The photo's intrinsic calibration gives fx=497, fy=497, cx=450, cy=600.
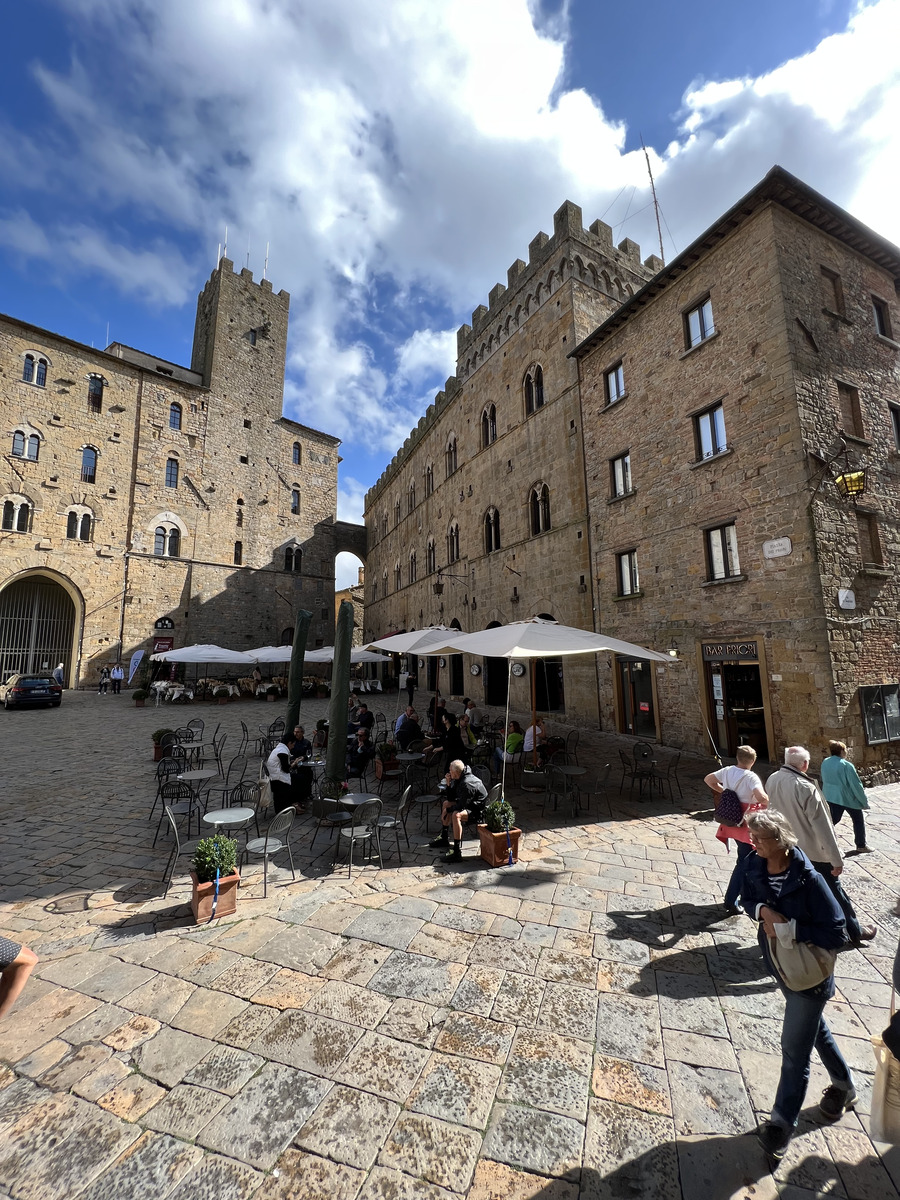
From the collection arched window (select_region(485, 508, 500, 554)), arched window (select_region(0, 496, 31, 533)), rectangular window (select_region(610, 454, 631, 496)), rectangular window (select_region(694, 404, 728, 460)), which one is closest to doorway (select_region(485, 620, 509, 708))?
arched window (select_region(485, 508, 500, 554))

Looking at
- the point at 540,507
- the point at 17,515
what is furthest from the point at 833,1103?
the point at 17,515

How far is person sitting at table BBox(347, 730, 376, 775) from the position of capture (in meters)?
8.73

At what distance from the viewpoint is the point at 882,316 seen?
11758 mm

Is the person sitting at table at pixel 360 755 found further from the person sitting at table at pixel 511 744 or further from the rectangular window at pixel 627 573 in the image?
the rectangular window at pixel 627 573

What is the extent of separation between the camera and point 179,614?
29.6 metres

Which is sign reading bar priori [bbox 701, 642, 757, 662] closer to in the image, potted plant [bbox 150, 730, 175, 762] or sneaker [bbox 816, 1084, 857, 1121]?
sneaker [bbox 816, 1084, 857, 1121]

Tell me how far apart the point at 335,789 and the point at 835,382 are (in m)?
12.4

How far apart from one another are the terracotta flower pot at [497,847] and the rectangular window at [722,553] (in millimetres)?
7759

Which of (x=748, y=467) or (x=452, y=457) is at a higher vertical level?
(x=452, y=457)

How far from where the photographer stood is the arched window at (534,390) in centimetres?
1819

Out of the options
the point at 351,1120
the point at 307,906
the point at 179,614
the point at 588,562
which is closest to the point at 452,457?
the point at 588,562

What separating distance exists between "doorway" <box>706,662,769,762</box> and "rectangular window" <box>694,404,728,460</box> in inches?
188

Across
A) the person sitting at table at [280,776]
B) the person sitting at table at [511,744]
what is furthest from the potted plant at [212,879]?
the person sitting at table at [511,744]

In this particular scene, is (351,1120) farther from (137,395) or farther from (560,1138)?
(137,395)
